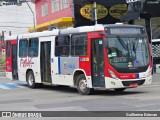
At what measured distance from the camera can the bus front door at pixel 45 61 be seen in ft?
64.1

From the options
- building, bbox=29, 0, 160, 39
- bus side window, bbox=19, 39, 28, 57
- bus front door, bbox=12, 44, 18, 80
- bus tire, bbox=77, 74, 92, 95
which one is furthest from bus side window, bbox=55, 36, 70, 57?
building, bbox=29, 0, 160, 39

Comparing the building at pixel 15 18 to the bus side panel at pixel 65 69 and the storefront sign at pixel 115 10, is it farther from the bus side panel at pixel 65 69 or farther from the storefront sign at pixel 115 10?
the bus side panel at pixel 65 69

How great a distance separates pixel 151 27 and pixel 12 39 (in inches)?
555

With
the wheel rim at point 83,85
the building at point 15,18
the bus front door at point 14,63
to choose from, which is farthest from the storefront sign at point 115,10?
the building at point 15,18

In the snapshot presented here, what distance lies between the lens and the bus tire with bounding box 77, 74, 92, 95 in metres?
→ 16.8

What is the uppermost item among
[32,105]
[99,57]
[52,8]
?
[52,8]

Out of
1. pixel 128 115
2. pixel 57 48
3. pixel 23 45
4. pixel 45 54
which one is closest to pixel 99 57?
pixel 57 48

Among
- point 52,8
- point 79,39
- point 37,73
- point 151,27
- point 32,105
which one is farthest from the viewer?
point 52,8

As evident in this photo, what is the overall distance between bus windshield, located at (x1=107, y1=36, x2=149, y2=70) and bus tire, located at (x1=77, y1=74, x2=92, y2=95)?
1.60m

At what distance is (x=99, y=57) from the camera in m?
16.2

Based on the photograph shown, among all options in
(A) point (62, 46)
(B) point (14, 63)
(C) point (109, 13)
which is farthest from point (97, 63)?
(C) point (109, 13)

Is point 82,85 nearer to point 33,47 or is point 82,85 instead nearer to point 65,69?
point 65,69

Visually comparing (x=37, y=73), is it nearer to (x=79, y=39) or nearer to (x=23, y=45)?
(x=23, y=45)

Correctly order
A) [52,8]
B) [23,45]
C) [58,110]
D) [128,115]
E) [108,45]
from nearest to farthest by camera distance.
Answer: [128,115] → [58,110] → [108,45] → [23,45] → [52,8]
